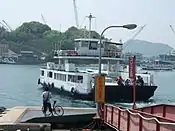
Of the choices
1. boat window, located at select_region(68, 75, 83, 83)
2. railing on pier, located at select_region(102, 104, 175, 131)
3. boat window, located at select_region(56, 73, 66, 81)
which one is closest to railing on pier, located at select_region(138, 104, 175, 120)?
railing on pier, located at select_region(102, 104, 175, 131)

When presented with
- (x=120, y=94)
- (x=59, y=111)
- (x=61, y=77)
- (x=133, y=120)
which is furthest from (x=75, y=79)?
(x=133, y=120)

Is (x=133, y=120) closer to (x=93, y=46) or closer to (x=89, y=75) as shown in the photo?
(x=89, y=75)

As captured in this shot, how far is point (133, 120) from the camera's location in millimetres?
14656

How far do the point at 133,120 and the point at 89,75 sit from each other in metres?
31.3

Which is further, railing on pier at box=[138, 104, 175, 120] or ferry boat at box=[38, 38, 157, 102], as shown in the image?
ferry boat at box=[38, 38, 157, 102]

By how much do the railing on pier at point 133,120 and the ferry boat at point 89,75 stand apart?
24853 mm

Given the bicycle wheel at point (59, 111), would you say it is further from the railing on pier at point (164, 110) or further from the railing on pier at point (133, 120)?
the railing on pier at point (164, 110)

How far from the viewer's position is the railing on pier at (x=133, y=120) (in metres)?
11.7

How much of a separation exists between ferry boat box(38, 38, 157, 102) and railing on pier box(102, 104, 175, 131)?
81.5 feet

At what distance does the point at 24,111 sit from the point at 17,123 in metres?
4.53

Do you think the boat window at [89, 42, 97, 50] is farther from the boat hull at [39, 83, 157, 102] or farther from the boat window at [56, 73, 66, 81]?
the boat hull at [39, 83, 157, 102]

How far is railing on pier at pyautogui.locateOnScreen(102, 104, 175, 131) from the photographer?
38.4ft

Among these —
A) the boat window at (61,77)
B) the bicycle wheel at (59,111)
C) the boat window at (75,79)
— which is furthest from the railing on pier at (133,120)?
the boat window at (61,77)

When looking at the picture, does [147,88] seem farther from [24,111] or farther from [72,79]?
[24,111]
